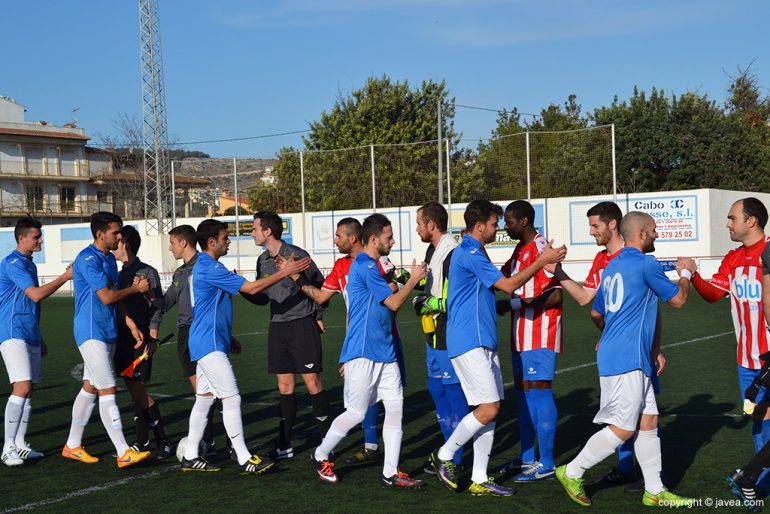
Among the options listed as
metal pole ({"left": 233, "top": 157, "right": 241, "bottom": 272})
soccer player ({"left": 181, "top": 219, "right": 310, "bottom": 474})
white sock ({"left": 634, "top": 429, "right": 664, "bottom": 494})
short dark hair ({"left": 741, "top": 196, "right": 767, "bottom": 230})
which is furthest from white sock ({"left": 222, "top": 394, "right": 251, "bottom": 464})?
metal pole ({"left": 233, "top": 157, "right": 241, "bottom": 272})

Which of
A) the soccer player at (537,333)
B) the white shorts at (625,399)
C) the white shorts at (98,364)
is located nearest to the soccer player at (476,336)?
the soccer player at (537,333)

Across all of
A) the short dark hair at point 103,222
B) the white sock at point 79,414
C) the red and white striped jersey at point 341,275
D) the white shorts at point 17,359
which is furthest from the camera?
the white shorts at point 17,359

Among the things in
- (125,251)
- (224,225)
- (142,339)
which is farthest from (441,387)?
(125,251)

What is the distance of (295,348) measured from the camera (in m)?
7.40

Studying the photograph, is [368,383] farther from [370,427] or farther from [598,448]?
[598,448]

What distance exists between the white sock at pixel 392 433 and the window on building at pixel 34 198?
65673mm

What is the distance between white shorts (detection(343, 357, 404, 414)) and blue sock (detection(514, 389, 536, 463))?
40.6 inches

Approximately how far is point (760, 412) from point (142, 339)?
505 cm

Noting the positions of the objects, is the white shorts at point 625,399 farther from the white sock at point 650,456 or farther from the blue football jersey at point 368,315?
the blue football jersey at point 368,315

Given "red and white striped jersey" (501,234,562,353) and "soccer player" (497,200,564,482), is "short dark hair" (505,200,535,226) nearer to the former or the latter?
"soccer player" (497,200,564,482)

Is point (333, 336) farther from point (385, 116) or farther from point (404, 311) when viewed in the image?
point (385, 116)

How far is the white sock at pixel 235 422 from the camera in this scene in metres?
6.66

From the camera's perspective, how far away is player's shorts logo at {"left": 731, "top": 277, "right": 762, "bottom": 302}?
575cm

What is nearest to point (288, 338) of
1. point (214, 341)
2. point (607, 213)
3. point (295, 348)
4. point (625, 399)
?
point (295, 348)
